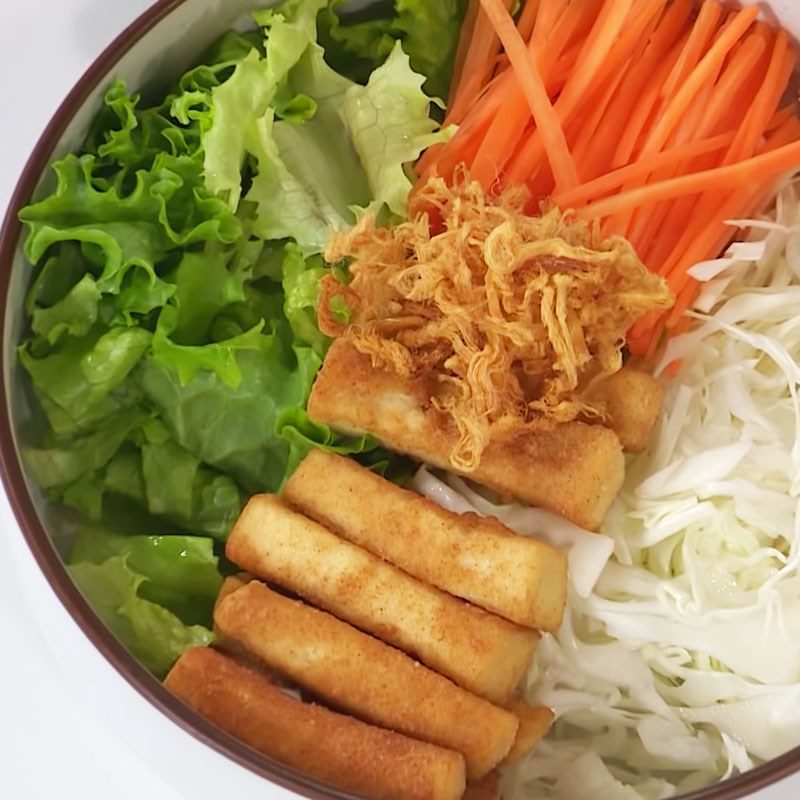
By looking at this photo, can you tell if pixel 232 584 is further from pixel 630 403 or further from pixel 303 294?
pixel 630 403

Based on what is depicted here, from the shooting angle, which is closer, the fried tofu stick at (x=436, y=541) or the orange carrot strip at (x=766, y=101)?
the fried tofu stick at (x=436, y=541)

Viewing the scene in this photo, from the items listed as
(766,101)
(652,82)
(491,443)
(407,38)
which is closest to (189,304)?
(491,443)

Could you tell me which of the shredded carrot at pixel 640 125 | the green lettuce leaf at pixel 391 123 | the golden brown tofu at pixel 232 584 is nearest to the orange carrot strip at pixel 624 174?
the shredded carrot at pixel 640 125

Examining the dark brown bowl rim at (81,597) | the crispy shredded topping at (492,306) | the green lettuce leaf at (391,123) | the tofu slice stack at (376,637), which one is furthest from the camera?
the green lettuce leaf at (391,123)

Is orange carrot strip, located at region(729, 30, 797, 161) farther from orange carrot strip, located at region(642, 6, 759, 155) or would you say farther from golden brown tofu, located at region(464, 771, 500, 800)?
golden brown tofu, located at region(464, 771, 500, 800)

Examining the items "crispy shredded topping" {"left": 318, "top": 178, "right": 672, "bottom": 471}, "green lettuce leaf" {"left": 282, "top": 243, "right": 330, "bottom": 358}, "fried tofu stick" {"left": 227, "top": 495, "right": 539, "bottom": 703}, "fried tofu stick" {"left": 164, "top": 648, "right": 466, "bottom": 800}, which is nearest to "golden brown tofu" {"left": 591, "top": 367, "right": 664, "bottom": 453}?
"crispy shredded topping" {"left": 318, "top": 178, "right": 672, "bottom": 471}

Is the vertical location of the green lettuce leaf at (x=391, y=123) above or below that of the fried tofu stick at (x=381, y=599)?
A: above

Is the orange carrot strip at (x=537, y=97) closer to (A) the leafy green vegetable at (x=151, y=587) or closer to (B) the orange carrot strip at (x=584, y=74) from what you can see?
(B) the orange carrot strip at (x=584, y=74)
